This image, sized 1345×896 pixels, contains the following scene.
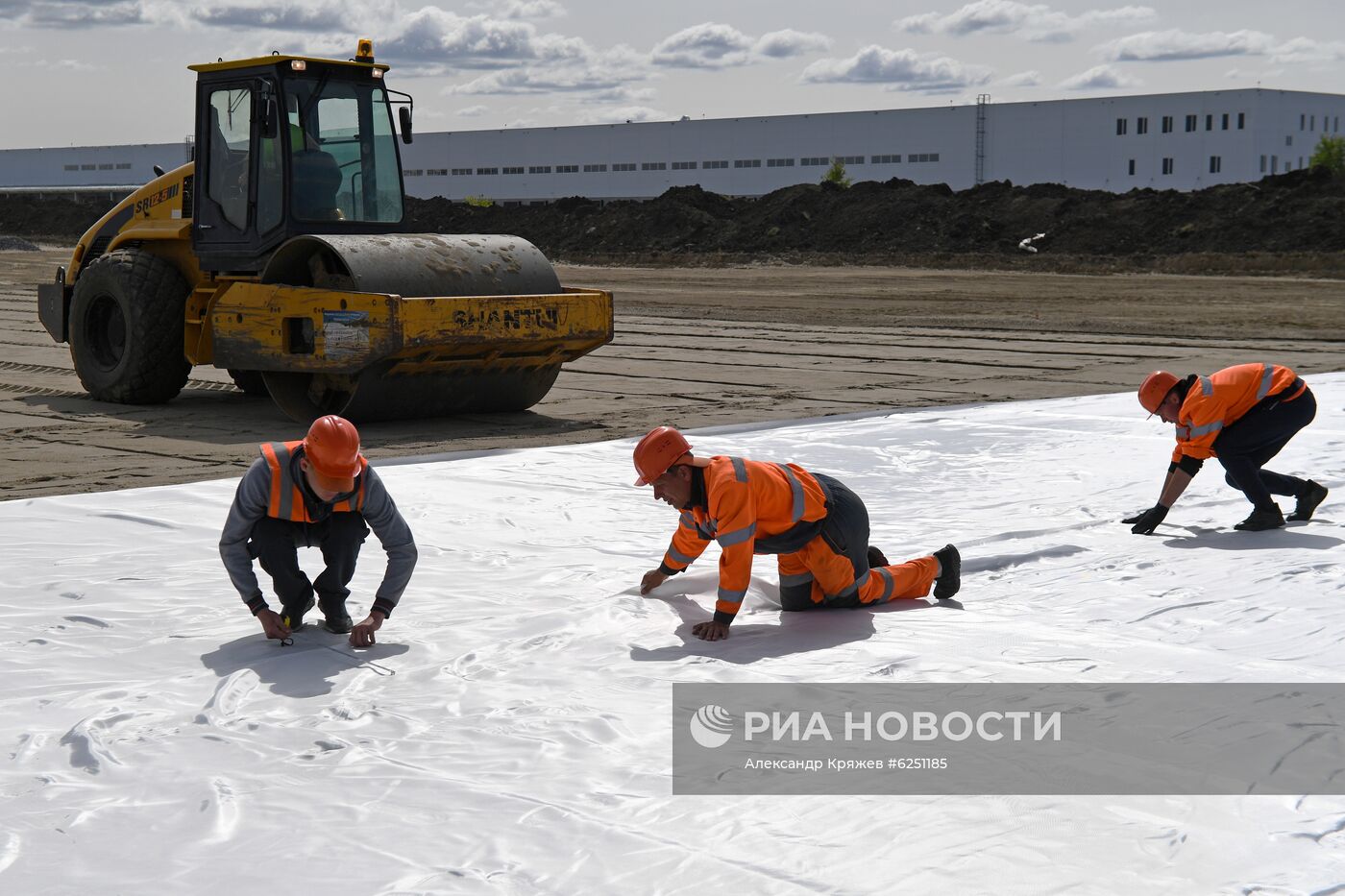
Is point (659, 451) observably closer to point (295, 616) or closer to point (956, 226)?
point (295, 616)

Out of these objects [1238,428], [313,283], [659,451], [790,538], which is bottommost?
[790,538]

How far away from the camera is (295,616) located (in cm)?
530

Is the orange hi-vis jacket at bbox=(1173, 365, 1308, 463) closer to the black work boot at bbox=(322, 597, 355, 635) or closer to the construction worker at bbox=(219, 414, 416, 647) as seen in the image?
the construction worker at bbox=(219, 414, 416, 647)

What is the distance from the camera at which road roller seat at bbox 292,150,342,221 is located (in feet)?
39.3

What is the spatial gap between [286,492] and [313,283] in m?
6.96

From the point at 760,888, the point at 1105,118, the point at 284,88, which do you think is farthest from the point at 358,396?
the point at 1105,118

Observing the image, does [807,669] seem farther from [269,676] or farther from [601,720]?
[269,676]

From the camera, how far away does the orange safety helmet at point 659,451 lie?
5.26m

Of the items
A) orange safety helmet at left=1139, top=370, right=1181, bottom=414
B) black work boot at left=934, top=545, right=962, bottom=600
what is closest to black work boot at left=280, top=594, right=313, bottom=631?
black work boot at left=934, top=545, right=962, bottom=600

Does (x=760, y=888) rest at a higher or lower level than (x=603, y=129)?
lower

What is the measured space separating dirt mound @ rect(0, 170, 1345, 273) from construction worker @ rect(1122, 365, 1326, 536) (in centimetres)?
3013

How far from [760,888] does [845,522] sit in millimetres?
2525

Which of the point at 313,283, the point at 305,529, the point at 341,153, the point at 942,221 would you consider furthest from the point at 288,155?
the point at 942,221

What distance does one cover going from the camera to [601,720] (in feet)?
14.6
